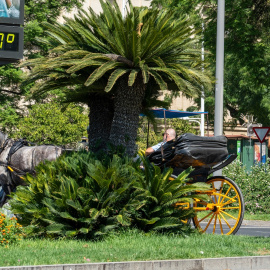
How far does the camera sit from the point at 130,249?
7.78 m

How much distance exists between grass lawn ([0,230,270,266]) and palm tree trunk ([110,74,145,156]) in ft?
6.18

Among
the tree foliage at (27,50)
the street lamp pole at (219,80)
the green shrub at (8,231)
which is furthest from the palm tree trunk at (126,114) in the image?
the tree foliage at (27,50)

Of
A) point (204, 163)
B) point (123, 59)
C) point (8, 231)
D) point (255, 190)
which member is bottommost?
point (8, 231)

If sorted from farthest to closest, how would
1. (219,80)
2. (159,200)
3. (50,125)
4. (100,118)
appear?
1. (50,125)
2. (219,80)
3. (100,118)
4. (159,200)

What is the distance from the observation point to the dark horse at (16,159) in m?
13.4

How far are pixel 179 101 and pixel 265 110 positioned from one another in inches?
956

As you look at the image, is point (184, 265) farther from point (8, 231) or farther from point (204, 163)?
point (204, 163)

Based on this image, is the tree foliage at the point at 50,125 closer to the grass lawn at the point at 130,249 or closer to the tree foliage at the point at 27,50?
the tree foliage at the point at 27,50

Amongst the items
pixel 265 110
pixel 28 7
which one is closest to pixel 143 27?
pixel 28 7

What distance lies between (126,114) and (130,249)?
3.13 meters

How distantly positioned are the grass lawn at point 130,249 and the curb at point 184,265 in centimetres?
24

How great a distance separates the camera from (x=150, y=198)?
Answer: 915cm

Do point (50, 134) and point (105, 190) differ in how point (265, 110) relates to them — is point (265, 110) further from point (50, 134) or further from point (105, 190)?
point (105, 190)

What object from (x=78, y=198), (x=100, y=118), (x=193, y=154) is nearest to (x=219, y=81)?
(x=100, y=118)
